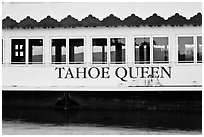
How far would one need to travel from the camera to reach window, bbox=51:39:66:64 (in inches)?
633

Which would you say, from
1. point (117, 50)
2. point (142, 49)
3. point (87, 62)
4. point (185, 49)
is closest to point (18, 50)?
point (87, 62)

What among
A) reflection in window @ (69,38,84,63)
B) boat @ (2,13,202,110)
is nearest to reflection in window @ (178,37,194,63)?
boat @ (2,13,202,110)

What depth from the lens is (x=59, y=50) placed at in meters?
16.1

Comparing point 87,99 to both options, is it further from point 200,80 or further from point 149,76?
point 200,80

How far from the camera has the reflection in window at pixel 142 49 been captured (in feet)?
51.6

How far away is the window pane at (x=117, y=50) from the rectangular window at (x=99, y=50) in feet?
0.63

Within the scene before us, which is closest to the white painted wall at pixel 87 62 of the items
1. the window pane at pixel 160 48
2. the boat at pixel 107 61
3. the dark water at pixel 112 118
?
the boat at pixel 107 61

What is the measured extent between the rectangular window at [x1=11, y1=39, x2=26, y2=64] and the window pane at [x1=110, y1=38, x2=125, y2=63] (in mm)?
2525

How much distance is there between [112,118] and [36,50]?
2949 mm

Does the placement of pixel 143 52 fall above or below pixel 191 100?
above

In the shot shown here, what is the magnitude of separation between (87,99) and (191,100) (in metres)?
2.87

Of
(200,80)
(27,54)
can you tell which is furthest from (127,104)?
(27,54)

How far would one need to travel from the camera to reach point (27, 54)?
53.3 ft

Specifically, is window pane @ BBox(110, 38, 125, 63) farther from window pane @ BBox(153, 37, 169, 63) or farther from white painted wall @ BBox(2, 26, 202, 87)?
window pane @ BBox(153, 37, 169, 63)
